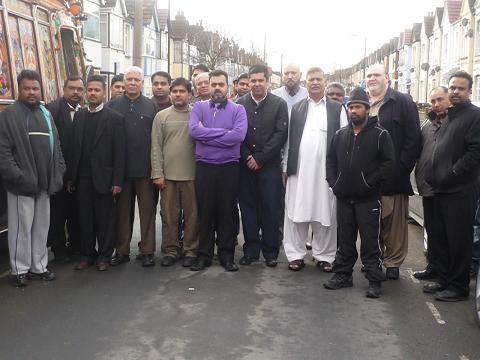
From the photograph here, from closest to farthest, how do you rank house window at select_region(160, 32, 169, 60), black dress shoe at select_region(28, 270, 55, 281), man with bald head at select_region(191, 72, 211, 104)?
black dress shoe at select_region(28, 270, 55, 281) < man with bald head at select_region(191, 72, 211, 104) < house window at select_region(160, 32, 169, 60)

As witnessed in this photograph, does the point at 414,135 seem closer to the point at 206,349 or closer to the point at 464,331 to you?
the point at 464,331

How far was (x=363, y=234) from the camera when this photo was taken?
5.71 metres

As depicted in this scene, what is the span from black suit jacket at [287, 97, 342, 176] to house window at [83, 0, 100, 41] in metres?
28.3

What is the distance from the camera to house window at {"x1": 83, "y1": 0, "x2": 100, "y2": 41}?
32844mm

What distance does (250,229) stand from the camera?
6.70 metres

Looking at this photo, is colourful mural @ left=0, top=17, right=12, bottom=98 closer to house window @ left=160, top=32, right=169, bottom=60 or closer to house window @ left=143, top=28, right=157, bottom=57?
house window @ left=143, top=28, right=157, bottom=57

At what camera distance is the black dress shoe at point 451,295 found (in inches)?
215

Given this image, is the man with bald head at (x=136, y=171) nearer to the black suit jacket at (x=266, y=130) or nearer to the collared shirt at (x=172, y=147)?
the collared shirt at (x=172, y=147)

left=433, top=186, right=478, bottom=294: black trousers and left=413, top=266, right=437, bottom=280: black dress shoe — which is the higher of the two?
left=433, top=186, right=478, bottom=294: black trousers

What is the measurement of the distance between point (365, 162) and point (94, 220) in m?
3.02

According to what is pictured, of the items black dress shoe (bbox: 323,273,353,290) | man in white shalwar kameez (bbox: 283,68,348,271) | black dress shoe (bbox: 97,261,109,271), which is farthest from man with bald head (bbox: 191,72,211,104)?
black dress shoe (bbox: 323,273,353,290)

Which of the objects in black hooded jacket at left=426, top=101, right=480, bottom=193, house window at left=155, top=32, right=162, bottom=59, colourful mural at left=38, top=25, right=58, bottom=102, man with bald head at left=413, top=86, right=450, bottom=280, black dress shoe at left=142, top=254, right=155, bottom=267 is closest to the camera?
black hooded jacket at left=426, top=101, right=480, bottom=193

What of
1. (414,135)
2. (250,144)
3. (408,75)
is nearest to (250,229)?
(250,144)

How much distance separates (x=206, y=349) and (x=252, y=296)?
51.4 inches
